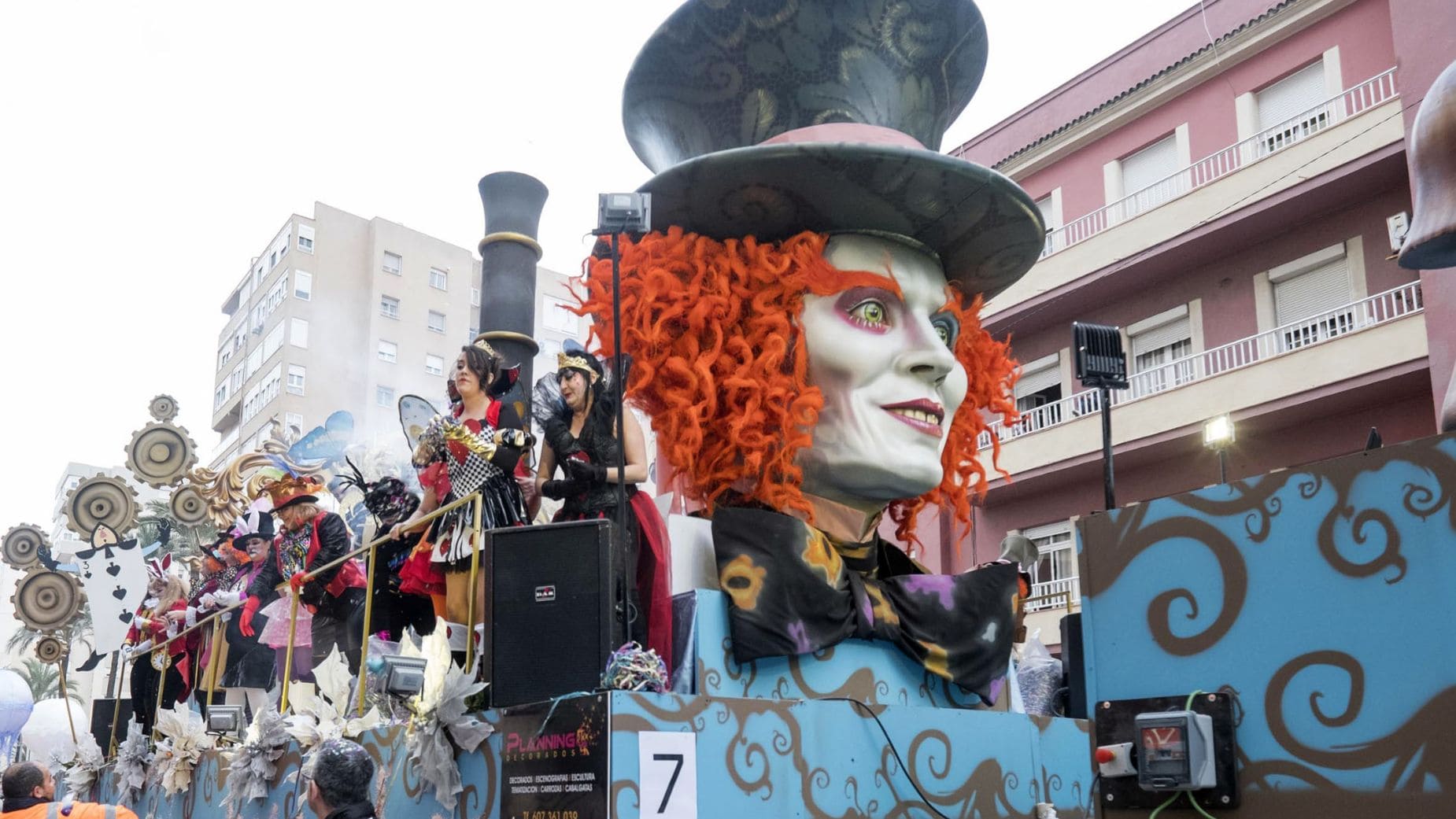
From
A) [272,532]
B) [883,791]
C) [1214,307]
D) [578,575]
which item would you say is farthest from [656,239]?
[1214,307]

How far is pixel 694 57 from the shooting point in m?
6.00

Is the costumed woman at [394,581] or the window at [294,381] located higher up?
the window at [294,381]

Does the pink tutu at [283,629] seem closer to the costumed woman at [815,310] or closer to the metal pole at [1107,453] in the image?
the costumed woman at [815,310]

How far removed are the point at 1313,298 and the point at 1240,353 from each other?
37.8 inches

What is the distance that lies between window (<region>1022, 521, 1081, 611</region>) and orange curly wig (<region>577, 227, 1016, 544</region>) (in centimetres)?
1085

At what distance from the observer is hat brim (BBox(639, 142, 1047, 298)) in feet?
18.1

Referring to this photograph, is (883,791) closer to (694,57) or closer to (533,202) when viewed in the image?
(694,57)

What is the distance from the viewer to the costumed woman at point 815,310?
5508mm

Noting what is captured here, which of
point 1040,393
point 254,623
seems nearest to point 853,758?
point 254,623

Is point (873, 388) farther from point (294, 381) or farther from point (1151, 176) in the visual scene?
point (294, 381)

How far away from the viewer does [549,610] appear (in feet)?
15.8

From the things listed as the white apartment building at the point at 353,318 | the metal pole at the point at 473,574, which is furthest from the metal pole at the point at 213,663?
the white apartment building at the point at 353,318

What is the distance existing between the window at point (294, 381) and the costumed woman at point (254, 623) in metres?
14.6

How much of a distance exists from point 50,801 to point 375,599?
2.06m
